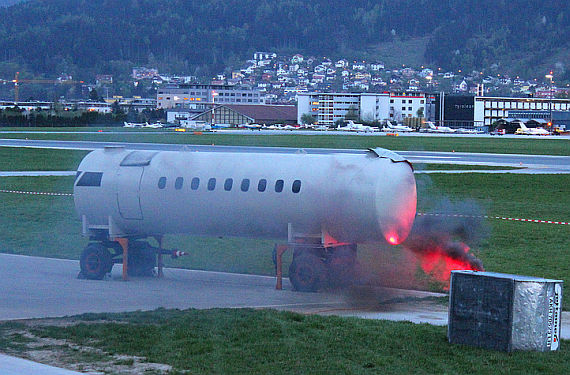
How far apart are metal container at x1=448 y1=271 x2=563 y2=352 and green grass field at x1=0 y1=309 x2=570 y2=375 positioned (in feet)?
0.82

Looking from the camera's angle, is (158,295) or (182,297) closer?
(182,297)

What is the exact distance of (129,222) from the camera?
80.7 ft

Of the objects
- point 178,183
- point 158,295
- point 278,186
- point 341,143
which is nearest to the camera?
point 158,295

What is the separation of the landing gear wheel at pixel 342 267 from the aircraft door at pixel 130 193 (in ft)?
17.0

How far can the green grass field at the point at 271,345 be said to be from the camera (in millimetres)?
14398

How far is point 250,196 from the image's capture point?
2305 centimetres

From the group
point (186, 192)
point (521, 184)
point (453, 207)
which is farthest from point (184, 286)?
point (521, 184)

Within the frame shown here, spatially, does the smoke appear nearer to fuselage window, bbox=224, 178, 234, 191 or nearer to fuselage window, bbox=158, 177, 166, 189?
fuselage window, bbox=224, 178, 234, 191

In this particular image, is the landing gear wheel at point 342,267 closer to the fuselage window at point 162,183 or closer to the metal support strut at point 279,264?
the metal support strut at point 279,264

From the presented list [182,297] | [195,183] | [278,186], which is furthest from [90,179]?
[278,186]

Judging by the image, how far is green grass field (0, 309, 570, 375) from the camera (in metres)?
14.4

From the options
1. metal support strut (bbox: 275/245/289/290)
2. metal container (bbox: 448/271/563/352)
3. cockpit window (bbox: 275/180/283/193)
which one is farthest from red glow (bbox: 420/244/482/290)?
metal container (bbox: 448/271/563/352)

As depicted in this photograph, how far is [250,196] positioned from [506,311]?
9162mm

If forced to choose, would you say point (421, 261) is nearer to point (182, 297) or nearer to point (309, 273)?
point (309, 273)
